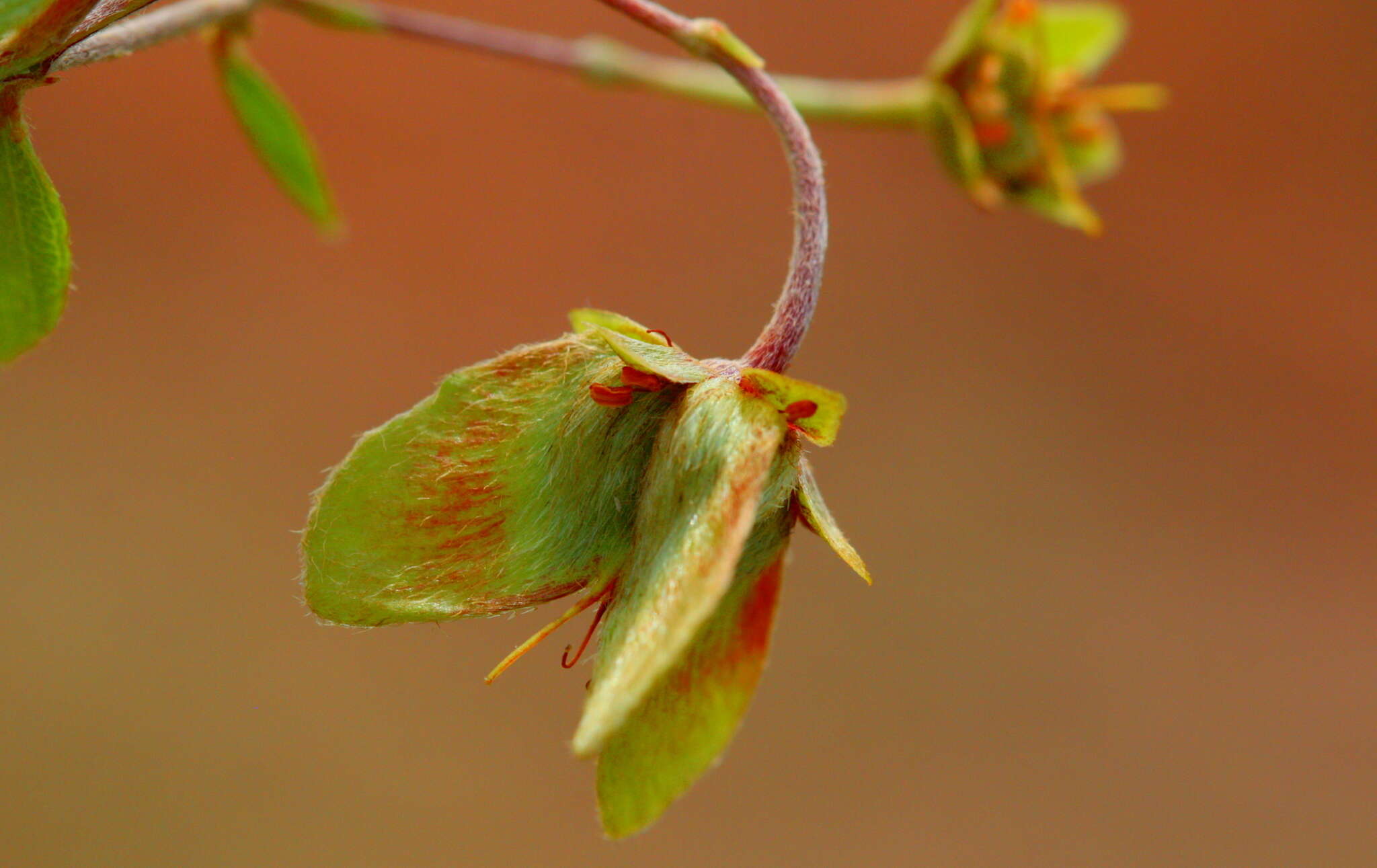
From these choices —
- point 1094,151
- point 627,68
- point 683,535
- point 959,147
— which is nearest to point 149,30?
point 683,535

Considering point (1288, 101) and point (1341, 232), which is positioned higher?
point (1288, 101)

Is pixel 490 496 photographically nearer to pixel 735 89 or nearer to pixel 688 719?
pixel 688 719

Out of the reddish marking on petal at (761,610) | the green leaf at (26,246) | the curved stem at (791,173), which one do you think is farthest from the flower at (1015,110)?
the green leaf at (26,246)

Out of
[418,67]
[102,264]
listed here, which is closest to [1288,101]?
[418,67]

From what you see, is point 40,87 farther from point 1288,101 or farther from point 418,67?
point 1288,101

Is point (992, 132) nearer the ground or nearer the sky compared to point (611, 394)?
nearer the sky

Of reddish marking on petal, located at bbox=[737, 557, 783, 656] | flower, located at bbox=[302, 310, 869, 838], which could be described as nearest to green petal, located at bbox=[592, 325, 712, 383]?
flower, located at bbox=[302, 310, 869, 838]

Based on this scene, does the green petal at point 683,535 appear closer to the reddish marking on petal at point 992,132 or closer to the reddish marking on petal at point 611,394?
the reddish marking on petal at point 611,394

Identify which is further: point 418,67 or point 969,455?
point 969,455
